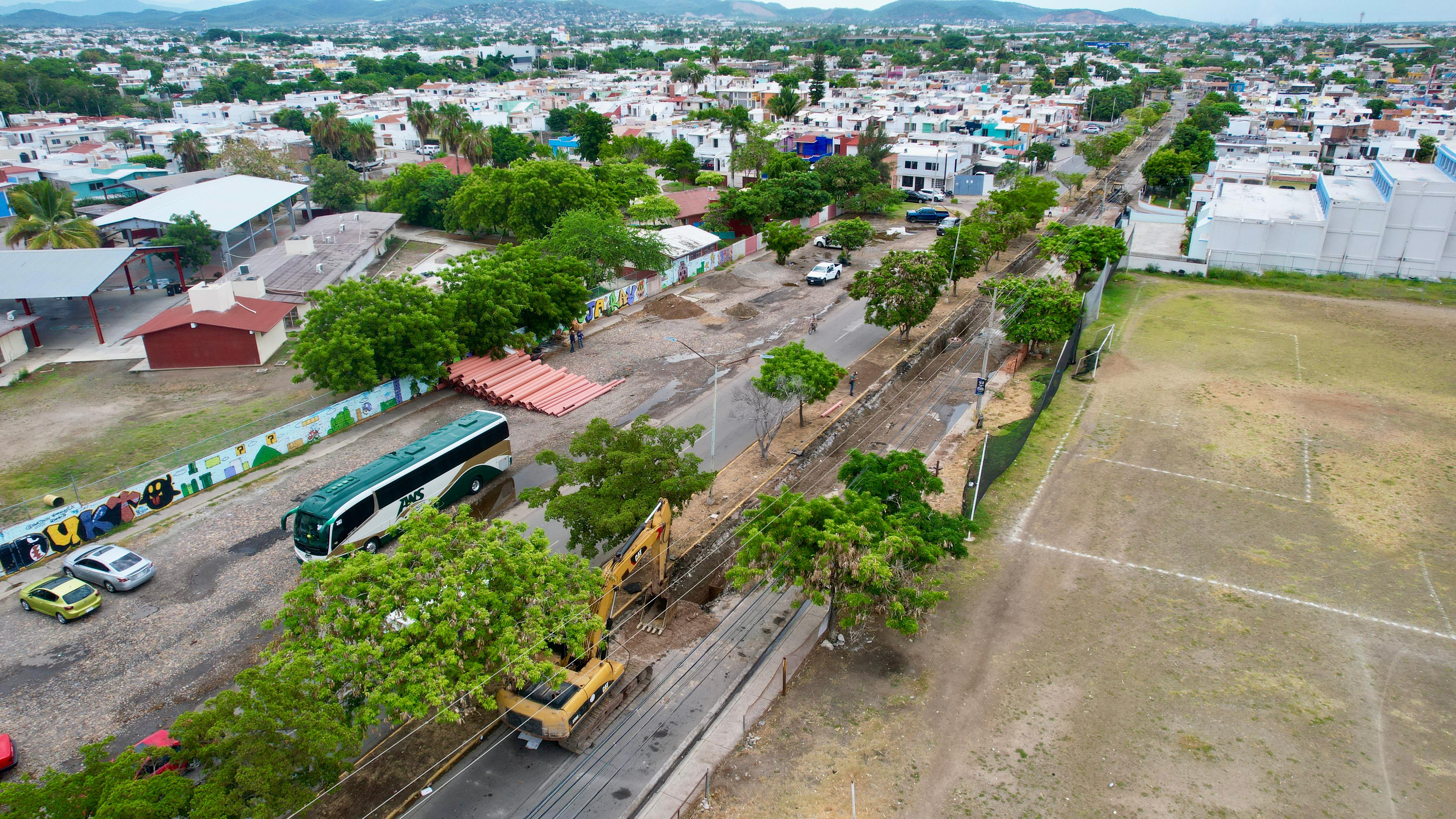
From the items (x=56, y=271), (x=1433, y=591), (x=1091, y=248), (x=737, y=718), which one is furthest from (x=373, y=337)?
(x=1091, y=248)

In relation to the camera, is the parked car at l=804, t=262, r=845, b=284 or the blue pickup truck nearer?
the parked car at l=804, t=262, r=845, b=284

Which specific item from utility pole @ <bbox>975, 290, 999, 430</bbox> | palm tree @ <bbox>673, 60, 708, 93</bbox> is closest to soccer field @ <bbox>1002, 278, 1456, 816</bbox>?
utility pole @ <bbox>975, 290, 999, 430</bbox>

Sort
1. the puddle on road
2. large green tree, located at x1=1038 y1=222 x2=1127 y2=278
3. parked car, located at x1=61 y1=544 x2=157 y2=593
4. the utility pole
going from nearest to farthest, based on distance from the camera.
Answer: parked car, located at x1=61 y1=544 x2=157 y2=593, the puddle on road, the utility pole, large green tree, located at x1=1038 y1=222 x2=1127 y2=278

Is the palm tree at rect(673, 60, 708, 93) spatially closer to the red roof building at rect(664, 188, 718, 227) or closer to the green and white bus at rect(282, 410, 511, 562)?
the red roof building at rect(664, 188, 718, 227)

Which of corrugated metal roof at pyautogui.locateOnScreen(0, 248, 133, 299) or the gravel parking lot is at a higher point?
corrugated metal roof at pyautogui.locateOnScreen(0, 248, 133, 299)

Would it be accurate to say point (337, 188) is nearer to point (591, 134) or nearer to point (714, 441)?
point (591, 134)

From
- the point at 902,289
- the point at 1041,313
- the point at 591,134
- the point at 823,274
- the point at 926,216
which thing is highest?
the point at 591,134

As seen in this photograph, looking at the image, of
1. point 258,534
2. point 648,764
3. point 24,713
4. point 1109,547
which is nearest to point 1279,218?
point 1109,547
